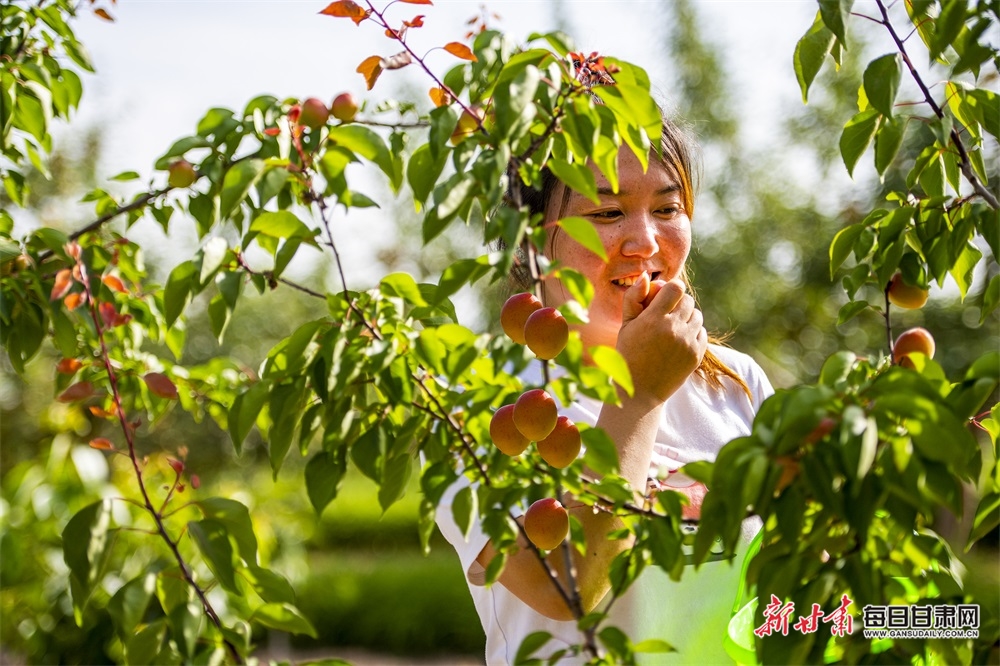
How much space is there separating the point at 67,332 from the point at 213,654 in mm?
542

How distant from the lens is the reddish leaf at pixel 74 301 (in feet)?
3.87

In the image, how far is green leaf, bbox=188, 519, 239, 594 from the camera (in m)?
0.87

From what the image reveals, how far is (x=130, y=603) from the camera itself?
0.86 m

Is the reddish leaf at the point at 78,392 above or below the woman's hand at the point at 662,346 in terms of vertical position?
below

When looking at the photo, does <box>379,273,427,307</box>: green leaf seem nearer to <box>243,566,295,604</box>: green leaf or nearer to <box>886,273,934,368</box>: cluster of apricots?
<box>243,566,295,604</box>: green leaf

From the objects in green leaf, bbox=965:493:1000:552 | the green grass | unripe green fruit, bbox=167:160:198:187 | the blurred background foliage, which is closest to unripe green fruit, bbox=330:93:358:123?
unripe green fruit, bbox=167:160:198:187

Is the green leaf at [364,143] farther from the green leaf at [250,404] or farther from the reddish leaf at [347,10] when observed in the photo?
the green leaf at [250,404]

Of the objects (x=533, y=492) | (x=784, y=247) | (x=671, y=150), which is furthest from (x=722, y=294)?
(x=533, y=492)

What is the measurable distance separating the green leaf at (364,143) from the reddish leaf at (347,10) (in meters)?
0.13

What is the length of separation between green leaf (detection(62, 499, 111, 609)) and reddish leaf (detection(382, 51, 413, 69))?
1.58 feet

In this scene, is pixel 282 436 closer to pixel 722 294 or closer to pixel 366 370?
pixel 366 370

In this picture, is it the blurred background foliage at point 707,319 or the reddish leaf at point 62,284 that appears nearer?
the reddish leaf at point 62,284

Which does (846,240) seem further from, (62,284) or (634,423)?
(62,284)

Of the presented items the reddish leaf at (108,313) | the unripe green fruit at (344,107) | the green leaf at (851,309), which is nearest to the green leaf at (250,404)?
the unripe green fruit at (344,107)
